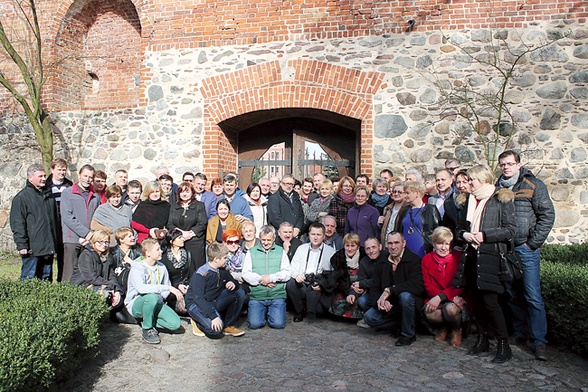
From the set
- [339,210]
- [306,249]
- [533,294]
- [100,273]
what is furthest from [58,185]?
[533,294]

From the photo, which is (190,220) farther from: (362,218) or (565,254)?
(565,254)

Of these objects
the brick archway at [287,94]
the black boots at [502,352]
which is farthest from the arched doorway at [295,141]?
the black boots at [502,352]

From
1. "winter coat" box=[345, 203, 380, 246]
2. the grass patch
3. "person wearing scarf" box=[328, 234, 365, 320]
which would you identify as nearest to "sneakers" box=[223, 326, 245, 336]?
"person wearing scarf" box=[328, 234, 365, 320]

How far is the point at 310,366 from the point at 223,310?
138 centimetres

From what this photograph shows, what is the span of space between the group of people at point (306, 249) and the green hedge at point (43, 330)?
0.60 meters

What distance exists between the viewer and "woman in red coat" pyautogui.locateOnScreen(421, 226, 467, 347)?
464 centimetres

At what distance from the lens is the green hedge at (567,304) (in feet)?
13.8

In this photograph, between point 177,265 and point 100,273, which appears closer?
point 100,273

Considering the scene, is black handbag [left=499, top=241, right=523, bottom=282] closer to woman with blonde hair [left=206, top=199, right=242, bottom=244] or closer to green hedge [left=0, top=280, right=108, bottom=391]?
woman with blonde hair [left=206, top=199, right=242, bottom=244]

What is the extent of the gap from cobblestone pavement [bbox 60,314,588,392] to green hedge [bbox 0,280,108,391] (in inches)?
11.8

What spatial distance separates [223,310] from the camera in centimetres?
521

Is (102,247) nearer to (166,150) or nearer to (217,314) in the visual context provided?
(217,314)

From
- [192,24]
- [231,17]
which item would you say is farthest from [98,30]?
[231,17]

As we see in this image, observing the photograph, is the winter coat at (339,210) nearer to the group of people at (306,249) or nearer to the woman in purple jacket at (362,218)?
the group of people at (306,249)
